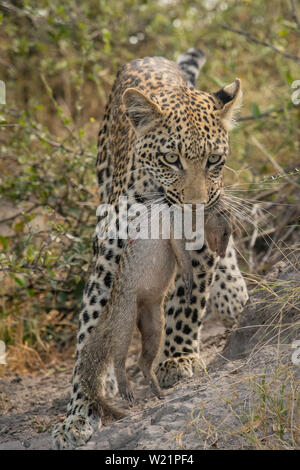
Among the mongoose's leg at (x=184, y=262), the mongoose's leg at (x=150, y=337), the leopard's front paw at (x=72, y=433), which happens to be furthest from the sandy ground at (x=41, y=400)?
the mongoose's leg at (x=184, y=262)

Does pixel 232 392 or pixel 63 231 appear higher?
pixel 63 231

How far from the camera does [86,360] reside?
15.9ft

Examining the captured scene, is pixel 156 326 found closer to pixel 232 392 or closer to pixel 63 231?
pixel 232 392

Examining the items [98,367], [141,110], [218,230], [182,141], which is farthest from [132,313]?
[141,110]

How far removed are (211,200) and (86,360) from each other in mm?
1278

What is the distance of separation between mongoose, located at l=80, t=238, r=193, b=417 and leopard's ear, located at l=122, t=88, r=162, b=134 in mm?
752

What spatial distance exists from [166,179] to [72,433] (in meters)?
1.64

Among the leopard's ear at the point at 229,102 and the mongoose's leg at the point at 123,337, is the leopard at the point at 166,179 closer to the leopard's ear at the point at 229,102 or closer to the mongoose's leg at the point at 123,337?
the leopard's ear at the point at 229,102

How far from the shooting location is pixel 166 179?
15.6 feet

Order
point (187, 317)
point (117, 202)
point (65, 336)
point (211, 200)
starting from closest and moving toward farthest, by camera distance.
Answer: point (211, 200) → point (117, 202) → point (187, 317) → point (65, 336)

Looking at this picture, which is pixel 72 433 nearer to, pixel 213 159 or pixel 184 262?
pixel 184 262
